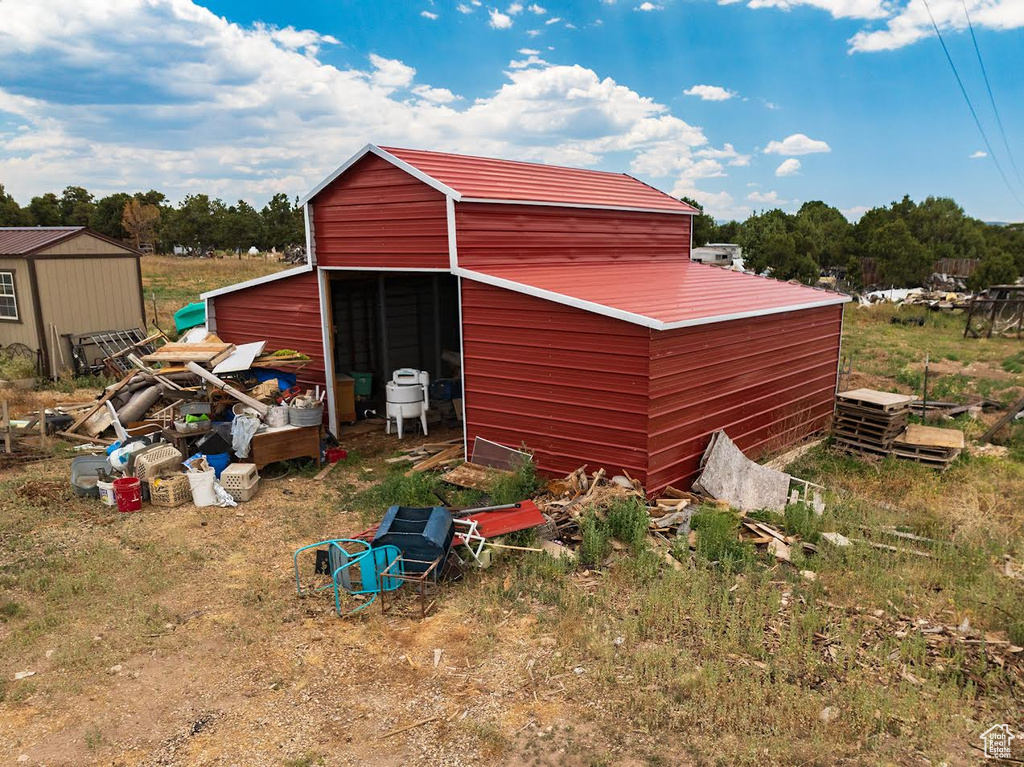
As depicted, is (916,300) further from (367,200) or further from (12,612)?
(12,612)

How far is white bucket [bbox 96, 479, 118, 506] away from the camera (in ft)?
→ 32.6

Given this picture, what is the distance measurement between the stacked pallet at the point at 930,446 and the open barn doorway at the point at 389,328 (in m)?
8.74

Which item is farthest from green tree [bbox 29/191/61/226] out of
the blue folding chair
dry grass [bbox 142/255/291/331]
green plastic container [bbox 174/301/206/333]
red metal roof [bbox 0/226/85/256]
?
the blue folding chair

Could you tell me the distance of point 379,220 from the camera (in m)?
11.8

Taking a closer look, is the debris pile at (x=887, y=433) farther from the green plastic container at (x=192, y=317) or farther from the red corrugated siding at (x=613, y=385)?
the green plastic container at (x=192, y=317)

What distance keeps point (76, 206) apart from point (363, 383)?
217ft

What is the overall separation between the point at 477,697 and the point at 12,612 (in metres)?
4.91

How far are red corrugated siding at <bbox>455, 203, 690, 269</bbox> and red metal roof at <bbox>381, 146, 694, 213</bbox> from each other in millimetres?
194

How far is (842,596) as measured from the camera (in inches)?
279

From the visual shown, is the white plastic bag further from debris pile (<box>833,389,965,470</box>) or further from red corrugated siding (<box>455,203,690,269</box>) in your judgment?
debris pile (<box>833,389,965,470</box>)

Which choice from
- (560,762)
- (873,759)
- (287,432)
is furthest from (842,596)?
(287,432)

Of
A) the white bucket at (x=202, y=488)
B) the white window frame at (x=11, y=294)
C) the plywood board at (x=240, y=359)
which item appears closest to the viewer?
the white bucket at (x=202, y=488)

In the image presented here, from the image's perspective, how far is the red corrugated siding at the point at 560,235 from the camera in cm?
1117

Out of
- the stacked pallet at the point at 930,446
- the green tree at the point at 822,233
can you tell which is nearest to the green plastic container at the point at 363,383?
the stacked pallet at the point at 930,446
